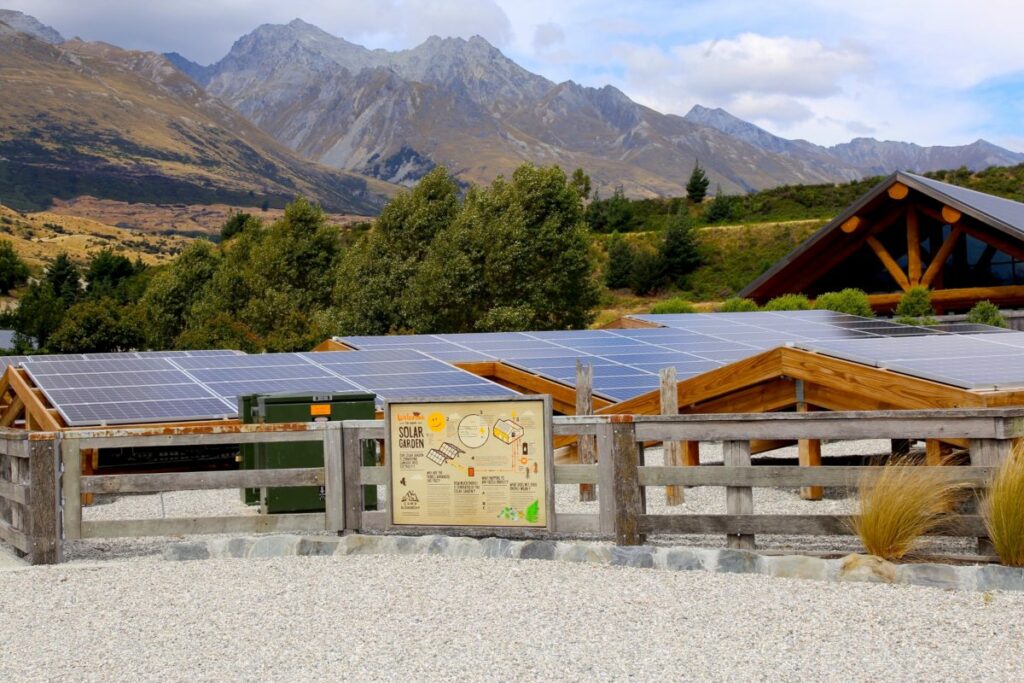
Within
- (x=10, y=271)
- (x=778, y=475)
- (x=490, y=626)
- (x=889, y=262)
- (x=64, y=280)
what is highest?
(x=10, y=271)

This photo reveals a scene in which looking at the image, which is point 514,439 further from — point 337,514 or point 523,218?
point 523,218

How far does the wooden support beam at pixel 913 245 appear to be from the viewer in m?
42.3

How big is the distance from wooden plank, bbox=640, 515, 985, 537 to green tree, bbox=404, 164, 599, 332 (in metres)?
32.8

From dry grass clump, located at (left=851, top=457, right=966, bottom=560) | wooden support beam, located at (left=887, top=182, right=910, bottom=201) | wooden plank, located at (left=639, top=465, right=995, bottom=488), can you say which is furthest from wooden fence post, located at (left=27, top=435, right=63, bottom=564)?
wooden support beam, located at (left=887, top=182, right=910, bottom=201)

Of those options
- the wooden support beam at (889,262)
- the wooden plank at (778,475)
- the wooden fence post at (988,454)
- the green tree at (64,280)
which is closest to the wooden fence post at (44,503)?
the wooden plank at (778,475)

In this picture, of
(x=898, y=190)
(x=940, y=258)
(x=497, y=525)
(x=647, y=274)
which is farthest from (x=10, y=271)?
(x=497, y=525)

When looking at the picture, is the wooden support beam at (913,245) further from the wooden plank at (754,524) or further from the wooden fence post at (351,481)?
the wooden fence post at (351,481)

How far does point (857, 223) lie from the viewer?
43.5 meters

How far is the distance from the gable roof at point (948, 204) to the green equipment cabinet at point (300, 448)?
29072mm

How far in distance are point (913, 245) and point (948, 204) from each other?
3.15 meters

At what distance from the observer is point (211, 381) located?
19.2m

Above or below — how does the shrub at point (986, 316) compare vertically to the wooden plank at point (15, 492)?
above

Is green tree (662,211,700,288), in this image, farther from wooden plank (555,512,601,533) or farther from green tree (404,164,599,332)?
wooden plank (555,512,601,533)

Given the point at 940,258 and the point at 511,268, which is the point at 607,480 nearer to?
the point at 511,268
